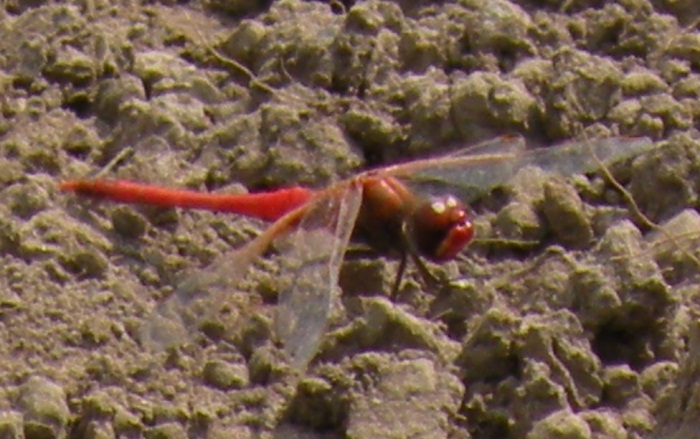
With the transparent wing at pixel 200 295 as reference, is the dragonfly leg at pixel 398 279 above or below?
above

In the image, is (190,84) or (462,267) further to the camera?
(190,84)

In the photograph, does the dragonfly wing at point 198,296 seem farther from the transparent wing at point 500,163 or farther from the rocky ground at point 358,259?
the transparent wing at point 500,163

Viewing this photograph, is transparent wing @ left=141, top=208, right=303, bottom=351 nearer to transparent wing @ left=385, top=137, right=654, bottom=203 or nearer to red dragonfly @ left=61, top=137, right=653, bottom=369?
red dragonfly @ left=61, top=137, right=653, bottom=369

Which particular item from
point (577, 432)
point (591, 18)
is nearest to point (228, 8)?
point (591, 18)

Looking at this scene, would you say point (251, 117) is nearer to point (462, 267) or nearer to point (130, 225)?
point (130, 225)

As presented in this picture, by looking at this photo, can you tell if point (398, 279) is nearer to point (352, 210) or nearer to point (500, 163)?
point (352, 210)

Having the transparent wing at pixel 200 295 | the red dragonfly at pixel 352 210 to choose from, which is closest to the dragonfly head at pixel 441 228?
the red dragonfly at pixel 352 210

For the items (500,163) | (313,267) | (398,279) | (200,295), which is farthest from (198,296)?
(500,163)

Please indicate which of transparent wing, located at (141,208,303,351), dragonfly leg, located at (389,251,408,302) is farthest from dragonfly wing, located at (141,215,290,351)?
dragonfly leg, located at (389,251,408,302)
